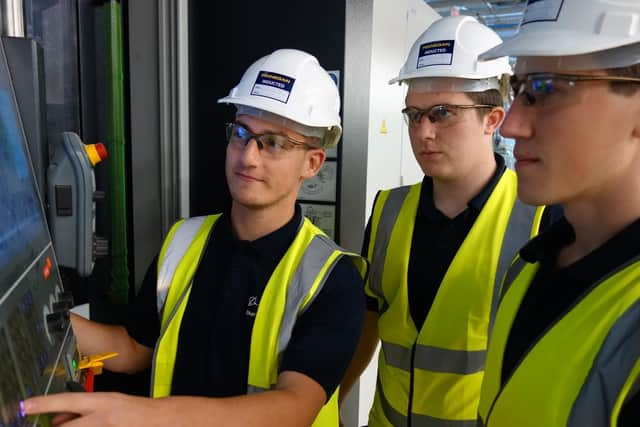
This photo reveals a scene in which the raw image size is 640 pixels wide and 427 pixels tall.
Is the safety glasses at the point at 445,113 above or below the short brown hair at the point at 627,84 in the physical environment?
below

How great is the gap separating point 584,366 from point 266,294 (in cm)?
66

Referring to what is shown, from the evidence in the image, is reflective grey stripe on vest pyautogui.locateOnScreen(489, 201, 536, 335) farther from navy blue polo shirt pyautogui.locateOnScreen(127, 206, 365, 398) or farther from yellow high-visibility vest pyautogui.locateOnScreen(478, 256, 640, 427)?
yellow high-visibility vest pyautogui.locateOnScreen(478, 256, 640, 427)

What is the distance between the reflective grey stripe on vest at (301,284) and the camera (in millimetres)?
1076

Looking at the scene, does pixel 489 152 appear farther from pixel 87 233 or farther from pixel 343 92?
pixel 87 233

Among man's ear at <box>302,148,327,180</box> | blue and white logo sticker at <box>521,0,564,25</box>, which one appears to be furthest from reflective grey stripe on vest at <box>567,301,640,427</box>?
man's ear at <box>302,148,327,180</box>

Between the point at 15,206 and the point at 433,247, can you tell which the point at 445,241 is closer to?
the point at 433,247

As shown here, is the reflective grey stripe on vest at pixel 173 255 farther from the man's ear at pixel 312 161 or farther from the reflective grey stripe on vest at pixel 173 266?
the man's ear at pixel 312 161

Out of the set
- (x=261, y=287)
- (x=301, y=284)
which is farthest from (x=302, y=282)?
(x=261, y=287)

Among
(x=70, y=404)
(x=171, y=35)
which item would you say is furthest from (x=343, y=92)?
(x=70, y=404)

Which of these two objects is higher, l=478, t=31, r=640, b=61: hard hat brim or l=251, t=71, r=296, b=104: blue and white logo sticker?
l=478, t=31, r=640, b=61: hard hat brim

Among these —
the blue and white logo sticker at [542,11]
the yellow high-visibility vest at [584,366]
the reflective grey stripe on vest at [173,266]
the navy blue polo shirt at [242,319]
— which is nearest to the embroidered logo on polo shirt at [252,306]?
the navy blue polo shirt at [242,319]

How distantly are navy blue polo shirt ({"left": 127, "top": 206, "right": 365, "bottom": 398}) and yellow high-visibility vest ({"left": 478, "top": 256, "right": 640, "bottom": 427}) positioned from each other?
35 centimetres

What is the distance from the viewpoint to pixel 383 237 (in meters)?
1.50

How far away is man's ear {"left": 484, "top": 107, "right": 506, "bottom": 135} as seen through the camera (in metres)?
1.40
